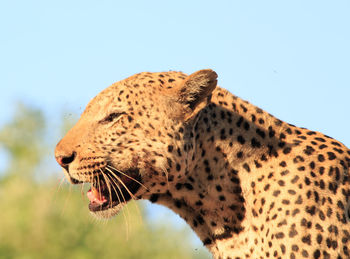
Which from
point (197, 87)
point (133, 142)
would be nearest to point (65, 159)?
point (133, 142)

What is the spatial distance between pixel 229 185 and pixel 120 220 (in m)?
30.3

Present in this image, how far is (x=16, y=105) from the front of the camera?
53.1m

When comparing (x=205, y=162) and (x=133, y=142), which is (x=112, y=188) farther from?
(x=205, y=162)

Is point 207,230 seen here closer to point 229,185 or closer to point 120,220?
point 229,185

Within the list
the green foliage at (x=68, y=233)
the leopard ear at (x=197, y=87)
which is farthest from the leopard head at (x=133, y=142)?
Answer: the green foliage at (x=68, y=233)

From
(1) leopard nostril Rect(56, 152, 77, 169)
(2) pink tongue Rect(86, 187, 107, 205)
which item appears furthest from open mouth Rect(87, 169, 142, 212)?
(1) leopard nostril Rect(56, 152, 77, 169)

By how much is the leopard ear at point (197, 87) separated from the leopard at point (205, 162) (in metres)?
0.01

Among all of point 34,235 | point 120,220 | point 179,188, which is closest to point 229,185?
point 179,188

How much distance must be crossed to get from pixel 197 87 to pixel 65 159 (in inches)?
74.0

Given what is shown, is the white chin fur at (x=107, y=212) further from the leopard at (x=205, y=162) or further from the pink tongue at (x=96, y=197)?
the pink tongue at (x=96, y=197)

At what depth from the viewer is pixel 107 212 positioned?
1077cm

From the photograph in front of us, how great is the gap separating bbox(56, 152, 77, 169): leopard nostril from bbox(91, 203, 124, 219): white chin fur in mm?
726

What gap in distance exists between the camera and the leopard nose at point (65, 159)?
1045cm

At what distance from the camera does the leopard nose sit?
34.3 feet
